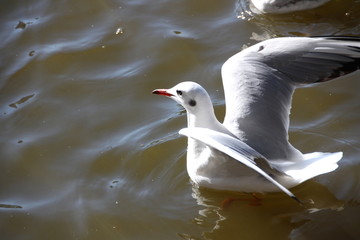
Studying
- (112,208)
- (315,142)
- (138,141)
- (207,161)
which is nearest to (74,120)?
(138,141)

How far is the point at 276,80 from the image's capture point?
15.9 feet

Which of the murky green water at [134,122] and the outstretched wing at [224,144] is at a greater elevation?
the outstretched wing at [224,144]

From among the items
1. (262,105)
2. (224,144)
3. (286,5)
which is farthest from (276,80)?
(286,5)

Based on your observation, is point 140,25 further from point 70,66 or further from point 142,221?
point 142,221

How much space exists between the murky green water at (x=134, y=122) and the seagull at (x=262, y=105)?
0.31 metres

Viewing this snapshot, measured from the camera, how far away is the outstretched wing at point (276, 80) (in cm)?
464

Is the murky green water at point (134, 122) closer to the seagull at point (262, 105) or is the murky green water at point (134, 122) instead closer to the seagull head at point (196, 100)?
the seagull at point (262, 105)

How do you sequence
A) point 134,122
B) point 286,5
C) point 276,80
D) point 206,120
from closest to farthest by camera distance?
point 206,120 < point 276,80 < point 134,122 < point 286,5

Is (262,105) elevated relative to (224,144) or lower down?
lower down

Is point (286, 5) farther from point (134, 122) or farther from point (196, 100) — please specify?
point (196, 100)

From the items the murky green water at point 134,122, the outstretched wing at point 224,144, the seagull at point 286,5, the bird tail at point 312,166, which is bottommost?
the murky green water at point 134,122

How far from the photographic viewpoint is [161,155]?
526cm

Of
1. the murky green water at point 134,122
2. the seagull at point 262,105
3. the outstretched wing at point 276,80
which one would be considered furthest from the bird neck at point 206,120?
the murky green water at point 134,122

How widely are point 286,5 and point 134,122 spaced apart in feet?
7.32
